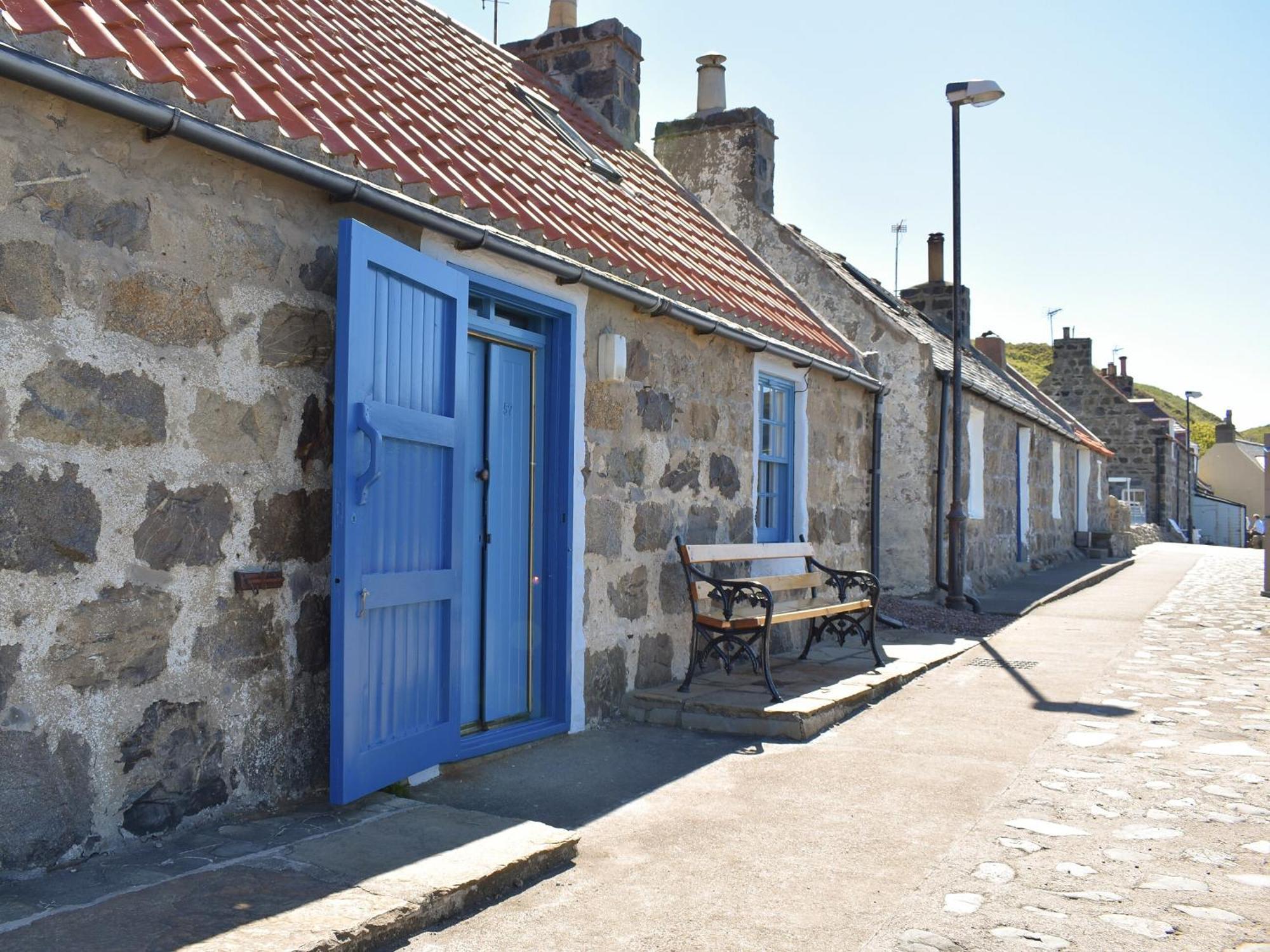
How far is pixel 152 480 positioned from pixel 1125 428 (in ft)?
117

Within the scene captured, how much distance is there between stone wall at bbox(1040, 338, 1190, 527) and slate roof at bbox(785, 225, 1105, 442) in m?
15.4

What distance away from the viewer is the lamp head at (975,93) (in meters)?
11.8

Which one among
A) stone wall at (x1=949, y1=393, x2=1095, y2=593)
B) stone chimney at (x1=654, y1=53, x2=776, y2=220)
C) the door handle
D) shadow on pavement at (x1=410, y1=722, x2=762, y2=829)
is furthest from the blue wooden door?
stone wall at (x1=949, y1=393, x2=1095, y2=593)

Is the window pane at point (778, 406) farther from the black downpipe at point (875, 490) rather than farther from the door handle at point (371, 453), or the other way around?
the door handle at point (371, 453)

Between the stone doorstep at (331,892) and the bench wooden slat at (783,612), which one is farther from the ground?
the bench wooden slat at (783,612)

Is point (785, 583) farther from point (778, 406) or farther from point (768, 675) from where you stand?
point (778, 406)

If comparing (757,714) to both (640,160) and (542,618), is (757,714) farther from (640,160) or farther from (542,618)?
(640,160)

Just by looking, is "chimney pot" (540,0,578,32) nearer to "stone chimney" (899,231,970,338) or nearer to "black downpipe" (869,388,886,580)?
"black downpipe" (869,388,886,580)

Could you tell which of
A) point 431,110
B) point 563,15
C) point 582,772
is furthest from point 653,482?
point 563,15

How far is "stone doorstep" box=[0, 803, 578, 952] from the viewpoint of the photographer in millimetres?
2832

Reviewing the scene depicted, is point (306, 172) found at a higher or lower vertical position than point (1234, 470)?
lower

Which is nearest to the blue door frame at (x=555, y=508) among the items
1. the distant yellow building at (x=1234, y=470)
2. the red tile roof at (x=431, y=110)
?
the red tile roof at (x=431, y=110)

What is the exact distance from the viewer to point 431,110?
6.29 metres

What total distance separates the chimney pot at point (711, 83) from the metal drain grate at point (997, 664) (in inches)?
277
